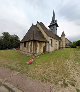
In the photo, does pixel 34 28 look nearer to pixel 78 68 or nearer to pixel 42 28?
pixel 42 28

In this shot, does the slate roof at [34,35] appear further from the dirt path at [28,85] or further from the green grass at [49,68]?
the dirt path at [28,85]

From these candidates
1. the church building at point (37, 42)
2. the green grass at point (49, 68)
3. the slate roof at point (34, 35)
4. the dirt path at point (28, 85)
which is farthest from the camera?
the slate roof at point (34, 35)

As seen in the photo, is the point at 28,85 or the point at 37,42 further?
the point at 37,42

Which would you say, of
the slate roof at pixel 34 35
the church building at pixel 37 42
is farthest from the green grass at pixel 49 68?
the slate roof at pixel 34 35

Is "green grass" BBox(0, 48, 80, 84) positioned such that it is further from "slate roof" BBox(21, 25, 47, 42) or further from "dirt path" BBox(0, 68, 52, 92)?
"slate roof" BBox(21, 25, 47, 42)

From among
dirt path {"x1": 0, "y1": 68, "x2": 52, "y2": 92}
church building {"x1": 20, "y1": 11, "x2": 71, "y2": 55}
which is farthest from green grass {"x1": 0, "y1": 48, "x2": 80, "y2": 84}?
church building {"x1": 20, "y1": 11, "x2": 71, "y2": 55}

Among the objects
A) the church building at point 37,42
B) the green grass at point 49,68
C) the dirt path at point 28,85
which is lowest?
the dirt path at point 28,85

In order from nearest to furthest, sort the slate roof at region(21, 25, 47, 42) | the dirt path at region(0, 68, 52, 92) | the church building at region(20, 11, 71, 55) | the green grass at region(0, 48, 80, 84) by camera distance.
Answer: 1. the dirt path at region(0, 68, 52, 92)
2. the green grass at region(0, 48, 80, 84)
3. the church building at region(20, 11, 71, 55)
4. the slate roof at region(21, 25, 47, 42)

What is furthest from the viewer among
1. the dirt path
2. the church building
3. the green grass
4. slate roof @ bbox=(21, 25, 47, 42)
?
slate roof @ bbox=(21, 25, 47, 42)

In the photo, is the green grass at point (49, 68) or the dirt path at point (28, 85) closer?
the dirt path at point (28, 85)

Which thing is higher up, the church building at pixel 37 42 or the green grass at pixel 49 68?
the church building at pixel 37 42

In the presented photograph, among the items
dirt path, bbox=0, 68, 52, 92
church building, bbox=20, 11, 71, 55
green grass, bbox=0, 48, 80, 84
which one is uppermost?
church building, bbox=20, 11, 71, 55

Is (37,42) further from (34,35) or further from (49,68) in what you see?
(49,68)

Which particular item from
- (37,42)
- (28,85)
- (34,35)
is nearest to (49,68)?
(28,85)
